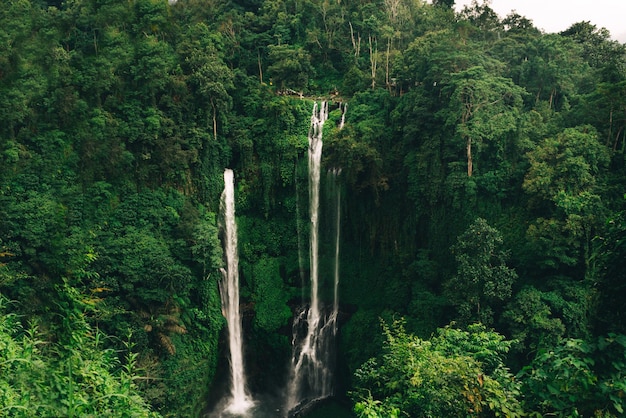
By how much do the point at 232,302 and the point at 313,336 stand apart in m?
3.37

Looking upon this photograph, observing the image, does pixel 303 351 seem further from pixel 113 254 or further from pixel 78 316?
pixel 78 316

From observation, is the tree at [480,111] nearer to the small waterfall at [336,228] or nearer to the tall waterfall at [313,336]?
the small waterfall at [336,228]

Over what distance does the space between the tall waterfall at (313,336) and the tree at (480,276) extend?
6.42 metres

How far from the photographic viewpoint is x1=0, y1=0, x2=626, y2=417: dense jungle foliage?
1391 centimetres

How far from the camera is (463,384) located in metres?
5.88

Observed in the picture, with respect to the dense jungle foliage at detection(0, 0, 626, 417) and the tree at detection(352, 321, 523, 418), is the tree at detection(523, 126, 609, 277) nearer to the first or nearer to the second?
the dense jungle foliage at detection(0, 0, 626, 417)

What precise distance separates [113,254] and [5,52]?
7864 mm

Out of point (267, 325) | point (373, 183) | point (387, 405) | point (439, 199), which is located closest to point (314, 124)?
point (373, 183)

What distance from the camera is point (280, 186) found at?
19.9m

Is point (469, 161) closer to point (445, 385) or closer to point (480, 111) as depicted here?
point (480, 111)

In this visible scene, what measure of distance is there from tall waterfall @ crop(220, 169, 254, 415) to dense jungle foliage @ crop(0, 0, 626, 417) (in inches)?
16.2

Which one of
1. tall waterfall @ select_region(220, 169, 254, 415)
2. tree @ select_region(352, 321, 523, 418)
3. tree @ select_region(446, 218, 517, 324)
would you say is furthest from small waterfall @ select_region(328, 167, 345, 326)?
tree @ select_region(352, 321, 523, 418)

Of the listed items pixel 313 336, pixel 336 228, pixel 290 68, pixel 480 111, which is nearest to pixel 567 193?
pixel 480 111

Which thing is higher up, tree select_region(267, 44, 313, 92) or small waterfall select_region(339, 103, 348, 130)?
tree select_region(267, 44, 313, 92)
